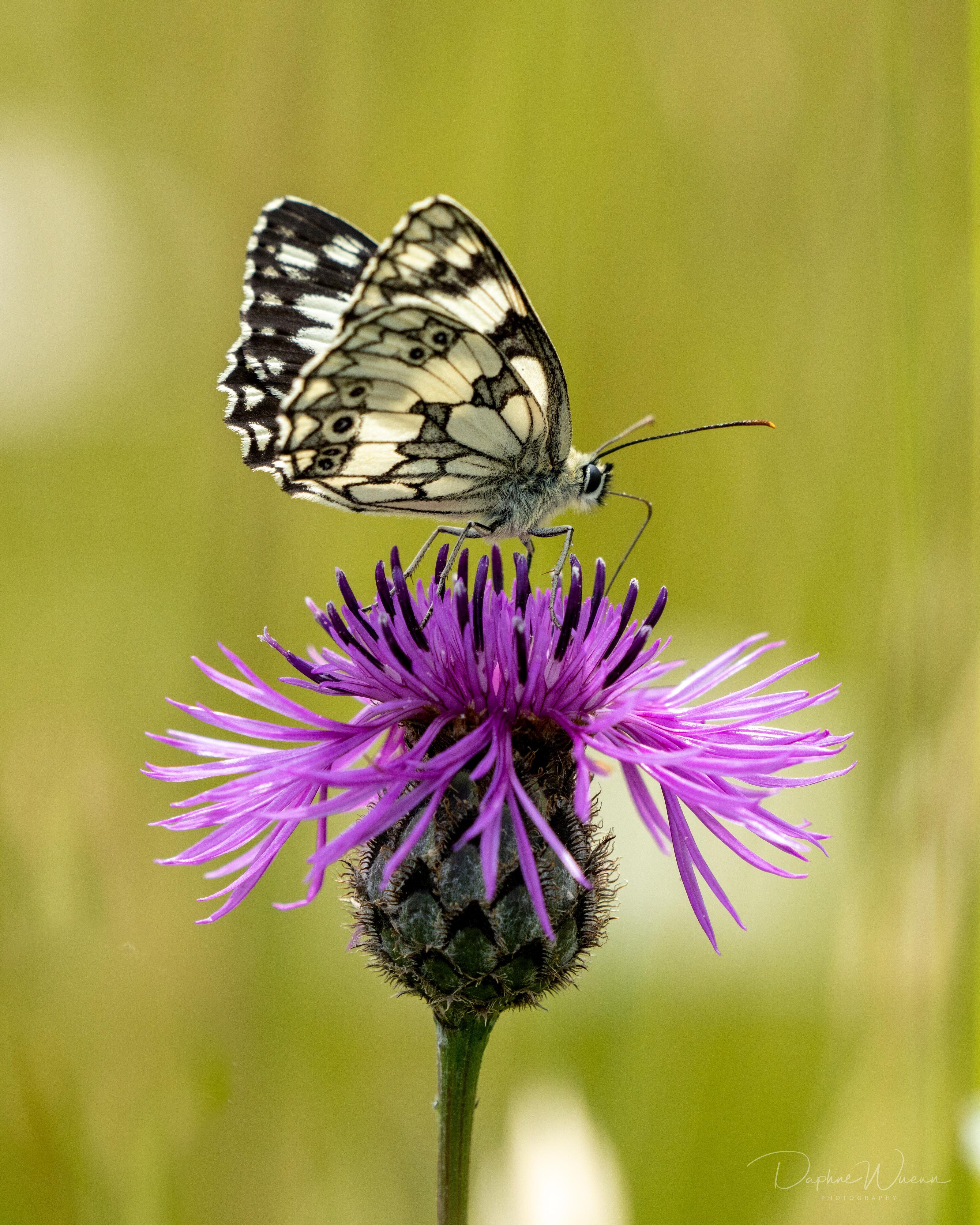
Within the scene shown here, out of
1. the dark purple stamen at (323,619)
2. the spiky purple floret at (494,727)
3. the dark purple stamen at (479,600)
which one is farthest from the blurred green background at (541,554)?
the dark purple stamen at (479,600)

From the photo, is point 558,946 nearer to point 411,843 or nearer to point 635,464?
point 411,843

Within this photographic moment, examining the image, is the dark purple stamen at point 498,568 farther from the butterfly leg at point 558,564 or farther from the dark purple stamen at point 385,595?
the dark purple stamen at point 385,595

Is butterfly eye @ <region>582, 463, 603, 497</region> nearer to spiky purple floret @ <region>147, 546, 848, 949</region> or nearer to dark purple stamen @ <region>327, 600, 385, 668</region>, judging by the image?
spiky purple floret @ <region>147, 546, 848, 949</region>

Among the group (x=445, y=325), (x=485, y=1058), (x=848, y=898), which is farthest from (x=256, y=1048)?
(x=445, y=325)

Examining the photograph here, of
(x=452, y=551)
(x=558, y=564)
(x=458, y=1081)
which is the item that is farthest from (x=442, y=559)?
(x=458, y=1081)

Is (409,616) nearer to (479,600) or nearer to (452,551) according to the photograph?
(479,600)
